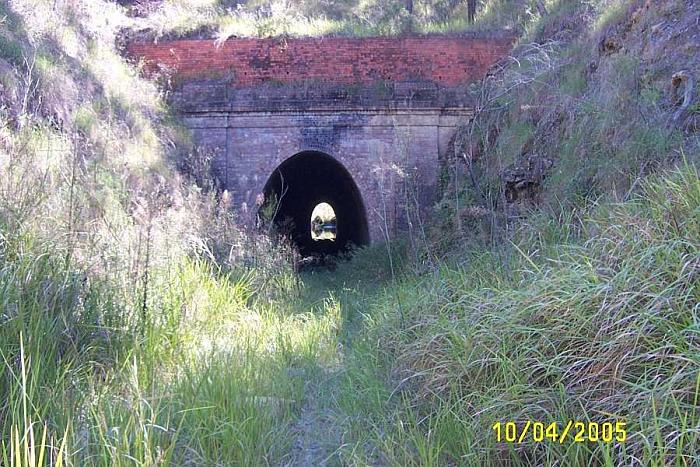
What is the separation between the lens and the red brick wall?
10648mm

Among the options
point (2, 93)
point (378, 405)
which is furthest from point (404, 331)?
point (2, 93)

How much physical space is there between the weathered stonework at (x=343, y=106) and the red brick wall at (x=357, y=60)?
0.06 ft

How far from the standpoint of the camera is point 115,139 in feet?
25.2

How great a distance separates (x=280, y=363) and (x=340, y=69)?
7.85m

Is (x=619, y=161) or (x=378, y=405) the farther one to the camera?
(x=619, y=161)

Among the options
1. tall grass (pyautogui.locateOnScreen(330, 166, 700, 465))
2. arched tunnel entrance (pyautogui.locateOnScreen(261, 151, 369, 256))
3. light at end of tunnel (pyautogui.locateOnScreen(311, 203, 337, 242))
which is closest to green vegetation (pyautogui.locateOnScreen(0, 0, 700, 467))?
tall grass (pyautogui.locateOnScreen(330, 166, 700, 465))

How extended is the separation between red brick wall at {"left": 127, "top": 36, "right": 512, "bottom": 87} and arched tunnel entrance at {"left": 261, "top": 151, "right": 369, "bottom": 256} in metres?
1.60

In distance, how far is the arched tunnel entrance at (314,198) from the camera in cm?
1214

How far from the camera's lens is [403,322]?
3943 millimetres

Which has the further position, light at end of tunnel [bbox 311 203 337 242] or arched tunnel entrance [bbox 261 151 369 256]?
light at end of tunnel [bbox 311 203 337 242]

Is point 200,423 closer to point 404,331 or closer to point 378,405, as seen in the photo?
point 378,405

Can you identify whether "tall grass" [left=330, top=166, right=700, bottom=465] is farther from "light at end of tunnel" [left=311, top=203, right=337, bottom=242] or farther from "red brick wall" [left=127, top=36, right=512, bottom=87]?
"light at end of tunnel" [left=311, top=203, right=337, bottom=242]

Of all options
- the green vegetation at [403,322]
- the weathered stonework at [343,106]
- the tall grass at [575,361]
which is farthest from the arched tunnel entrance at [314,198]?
the tall grass at [575,361]

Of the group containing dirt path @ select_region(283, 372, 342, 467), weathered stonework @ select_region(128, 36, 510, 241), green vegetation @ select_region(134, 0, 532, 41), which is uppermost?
green vegetation @ select_region(134, 0, 532, 41)
